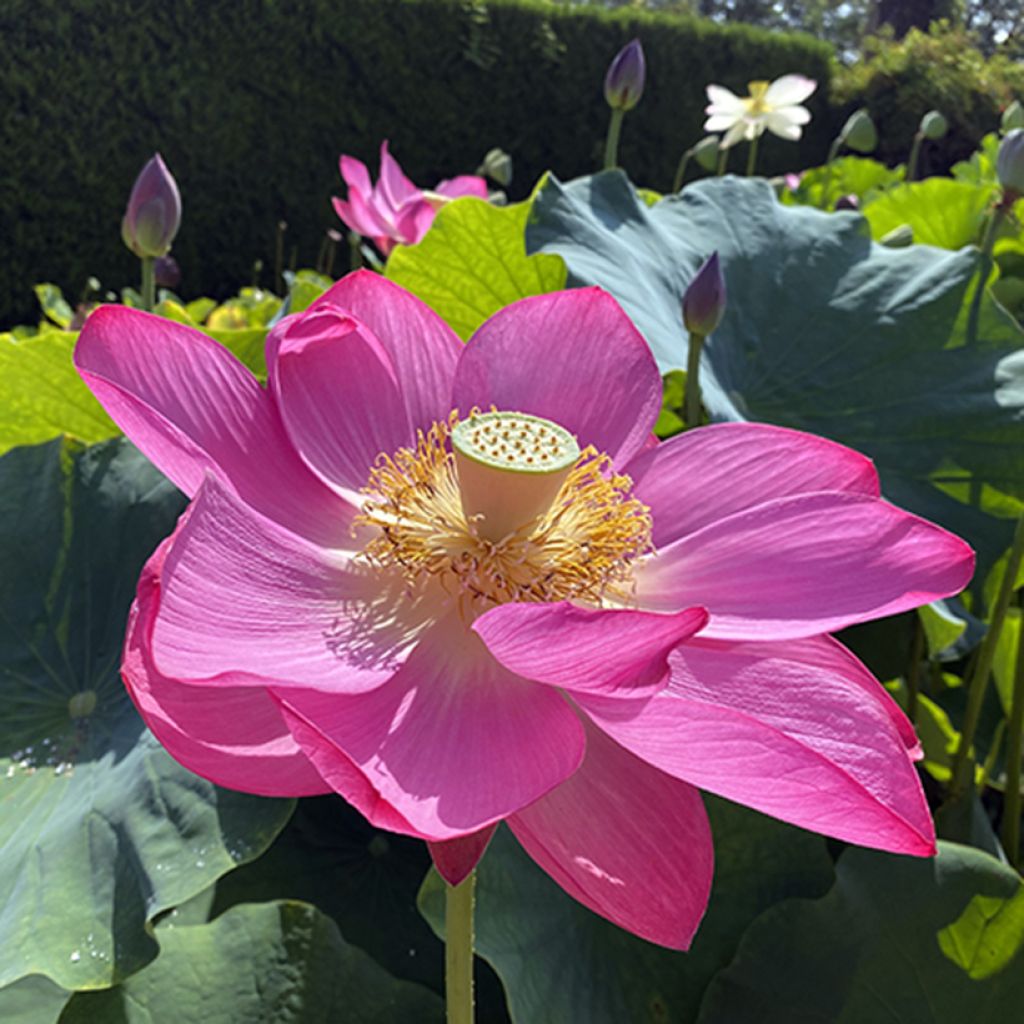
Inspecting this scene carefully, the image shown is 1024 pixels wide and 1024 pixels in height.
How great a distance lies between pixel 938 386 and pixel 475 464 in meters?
0.68

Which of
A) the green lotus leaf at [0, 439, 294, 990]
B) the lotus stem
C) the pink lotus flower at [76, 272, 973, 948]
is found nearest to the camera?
the pink lotus flower at [76, 272, 973, 948]

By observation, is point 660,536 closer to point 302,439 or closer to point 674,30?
point 302,439

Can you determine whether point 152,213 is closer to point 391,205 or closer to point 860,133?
point 391,205

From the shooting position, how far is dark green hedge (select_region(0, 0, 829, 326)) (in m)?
5.14

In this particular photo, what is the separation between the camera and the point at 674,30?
7.70 metres

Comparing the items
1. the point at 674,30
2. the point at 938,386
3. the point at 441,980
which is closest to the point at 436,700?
the point at 441,980

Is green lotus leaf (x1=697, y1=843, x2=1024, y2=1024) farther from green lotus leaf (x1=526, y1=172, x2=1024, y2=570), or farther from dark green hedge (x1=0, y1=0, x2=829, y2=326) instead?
dark green hedge (x1=0, y1=0, x2=829, y2=326)

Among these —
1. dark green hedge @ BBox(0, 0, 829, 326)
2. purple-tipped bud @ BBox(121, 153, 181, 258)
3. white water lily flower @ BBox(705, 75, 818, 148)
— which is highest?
purple-tipped bud @ BBox(121, 153, 181, 258)

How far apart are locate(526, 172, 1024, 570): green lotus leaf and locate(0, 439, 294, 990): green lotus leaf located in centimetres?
48

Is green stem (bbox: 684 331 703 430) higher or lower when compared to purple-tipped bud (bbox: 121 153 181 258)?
lower

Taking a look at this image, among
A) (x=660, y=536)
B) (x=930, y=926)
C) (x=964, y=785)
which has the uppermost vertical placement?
(x=660, y=536)

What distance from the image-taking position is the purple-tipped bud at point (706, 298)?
890mm

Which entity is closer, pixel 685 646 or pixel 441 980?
pixel 685 646

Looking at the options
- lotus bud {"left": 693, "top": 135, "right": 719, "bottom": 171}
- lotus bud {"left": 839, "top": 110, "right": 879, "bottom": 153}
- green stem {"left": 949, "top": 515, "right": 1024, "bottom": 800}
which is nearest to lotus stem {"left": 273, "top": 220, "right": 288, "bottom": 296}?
lotus bud {"left": 693, "top": 135, "right": 719, "bottom": 171}
